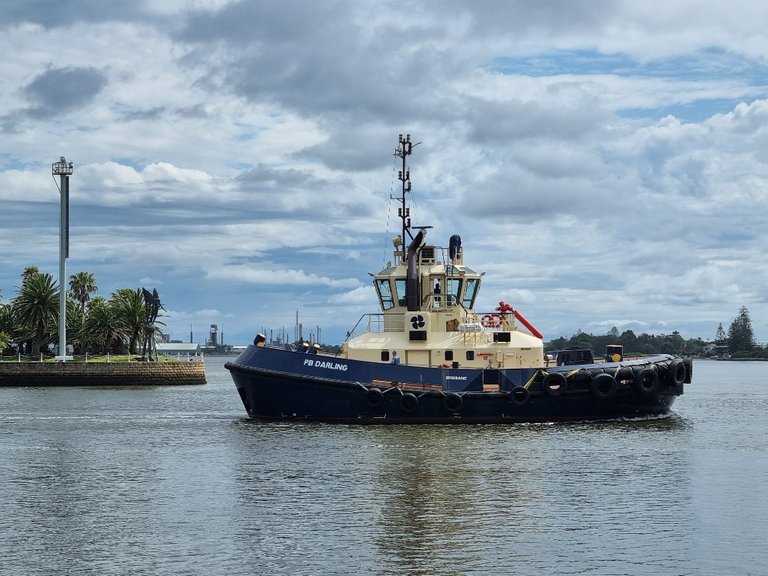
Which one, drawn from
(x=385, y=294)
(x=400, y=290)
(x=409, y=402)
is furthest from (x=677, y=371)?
(x=385, y=294)

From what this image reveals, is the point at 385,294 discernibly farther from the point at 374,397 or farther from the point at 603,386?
the point at 603,386

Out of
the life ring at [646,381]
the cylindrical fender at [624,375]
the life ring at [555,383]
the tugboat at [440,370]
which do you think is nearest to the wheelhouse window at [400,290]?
the tugboat at [440,370]

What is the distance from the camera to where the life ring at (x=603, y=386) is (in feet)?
122

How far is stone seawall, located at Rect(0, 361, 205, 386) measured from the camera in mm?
78500

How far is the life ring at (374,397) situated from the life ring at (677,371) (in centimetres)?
1066

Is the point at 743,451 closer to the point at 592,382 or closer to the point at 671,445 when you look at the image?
the point at 671,445

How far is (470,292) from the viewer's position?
3991 cm

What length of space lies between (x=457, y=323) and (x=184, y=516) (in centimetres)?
1881

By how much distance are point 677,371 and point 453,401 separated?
8.66 m

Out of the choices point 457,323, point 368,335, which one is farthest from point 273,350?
point 457,323

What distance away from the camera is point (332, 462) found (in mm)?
28781

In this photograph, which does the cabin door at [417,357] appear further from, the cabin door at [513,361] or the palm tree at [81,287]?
the palm tree at [81,287]

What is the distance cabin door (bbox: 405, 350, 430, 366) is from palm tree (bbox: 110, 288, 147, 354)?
56.0 m

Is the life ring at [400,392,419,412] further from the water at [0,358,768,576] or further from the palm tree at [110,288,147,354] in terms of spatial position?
the palm tree at [110,288,147,354]
